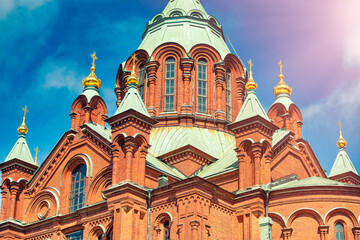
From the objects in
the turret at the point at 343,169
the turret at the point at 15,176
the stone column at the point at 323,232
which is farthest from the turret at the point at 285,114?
the turret at the point at 15,176

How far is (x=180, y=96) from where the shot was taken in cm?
4084

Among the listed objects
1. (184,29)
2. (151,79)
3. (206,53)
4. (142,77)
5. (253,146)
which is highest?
(184,29)

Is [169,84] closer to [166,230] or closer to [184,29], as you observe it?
[184,29]

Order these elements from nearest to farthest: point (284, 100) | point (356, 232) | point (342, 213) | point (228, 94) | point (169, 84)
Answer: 1. point (356, 232)
2. point (342, 213)
3. point (284, 100)
4. point (169, 84)
5. point (228, 94)

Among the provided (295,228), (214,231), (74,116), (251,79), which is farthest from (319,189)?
(74,116)

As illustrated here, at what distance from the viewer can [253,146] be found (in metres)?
32.2

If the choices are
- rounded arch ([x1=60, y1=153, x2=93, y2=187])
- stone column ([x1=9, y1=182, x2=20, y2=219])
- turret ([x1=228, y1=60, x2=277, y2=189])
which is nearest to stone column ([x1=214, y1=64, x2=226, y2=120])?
turret ([x1=228, y1=60, x2=277, y2=189])

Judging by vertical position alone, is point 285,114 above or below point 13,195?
above

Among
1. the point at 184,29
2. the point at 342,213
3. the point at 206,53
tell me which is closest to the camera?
the point at 342,213

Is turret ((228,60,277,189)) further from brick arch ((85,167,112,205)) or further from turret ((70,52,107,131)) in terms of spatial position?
turret ((70,52,107,131))

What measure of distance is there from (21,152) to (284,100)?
15191mm

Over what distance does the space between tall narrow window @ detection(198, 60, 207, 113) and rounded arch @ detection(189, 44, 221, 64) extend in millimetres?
368

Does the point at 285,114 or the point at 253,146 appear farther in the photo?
the point at 285,114

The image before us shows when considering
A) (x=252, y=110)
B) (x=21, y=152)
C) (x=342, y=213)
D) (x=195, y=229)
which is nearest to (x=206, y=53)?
(x=252, y=110)
